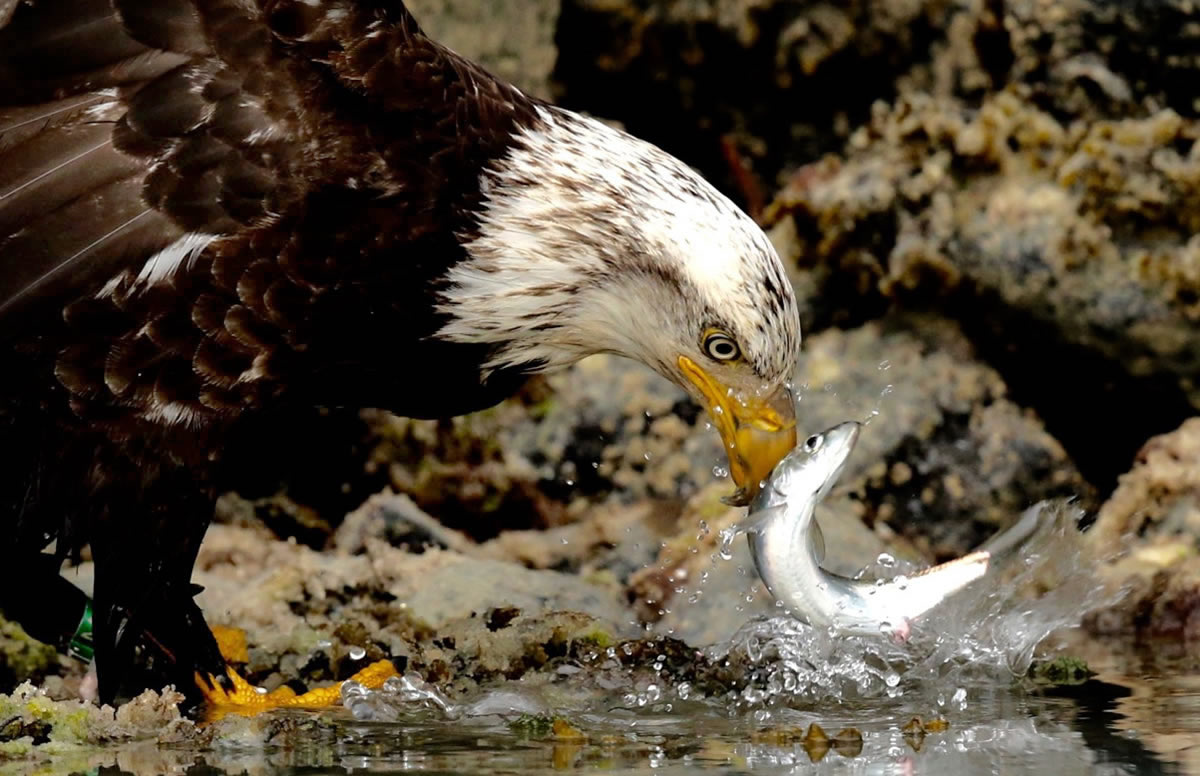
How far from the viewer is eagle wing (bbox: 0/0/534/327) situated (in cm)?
412

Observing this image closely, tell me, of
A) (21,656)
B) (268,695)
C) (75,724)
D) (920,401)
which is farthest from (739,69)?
(75,724)

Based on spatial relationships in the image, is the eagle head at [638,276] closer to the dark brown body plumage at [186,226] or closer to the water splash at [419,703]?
the dark brown body plumage at [186,226]

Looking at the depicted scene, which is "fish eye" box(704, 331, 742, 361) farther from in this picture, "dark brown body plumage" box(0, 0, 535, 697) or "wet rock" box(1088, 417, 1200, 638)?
"wet rock" box(1088, 417, 1200, 638)

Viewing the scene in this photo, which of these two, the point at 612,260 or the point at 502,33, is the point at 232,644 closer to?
the point at 612,260

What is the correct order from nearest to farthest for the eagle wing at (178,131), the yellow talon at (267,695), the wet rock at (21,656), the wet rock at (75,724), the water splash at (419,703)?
the wet rock at (75,724), the eagle wing at (178,131), the water splash at (419,703), the yellow talon at (267,695), the wet rock at (21,656)

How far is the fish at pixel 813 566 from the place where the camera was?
14.6 feet

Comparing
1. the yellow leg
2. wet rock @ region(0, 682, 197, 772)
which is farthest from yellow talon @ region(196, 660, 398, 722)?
wet rock @ region(0, 682, 197, 772)

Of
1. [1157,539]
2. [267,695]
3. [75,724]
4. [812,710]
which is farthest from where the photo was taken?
[1157,539]

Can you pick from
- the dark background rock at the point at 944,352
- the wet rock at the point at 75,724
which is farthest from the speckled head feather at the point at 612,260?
the dark background rock at the point at 944,352

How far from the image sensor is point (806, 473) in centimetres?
444

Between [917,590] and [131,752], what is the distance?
1762 millimetres

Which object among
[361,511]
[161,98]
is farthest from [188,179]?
[361,511]

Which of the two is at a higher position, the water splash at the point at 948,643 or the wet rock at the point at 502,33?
the wet rock at the point at 502,33

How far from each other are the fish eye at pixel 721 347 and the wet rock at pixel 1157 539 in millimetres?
1433
